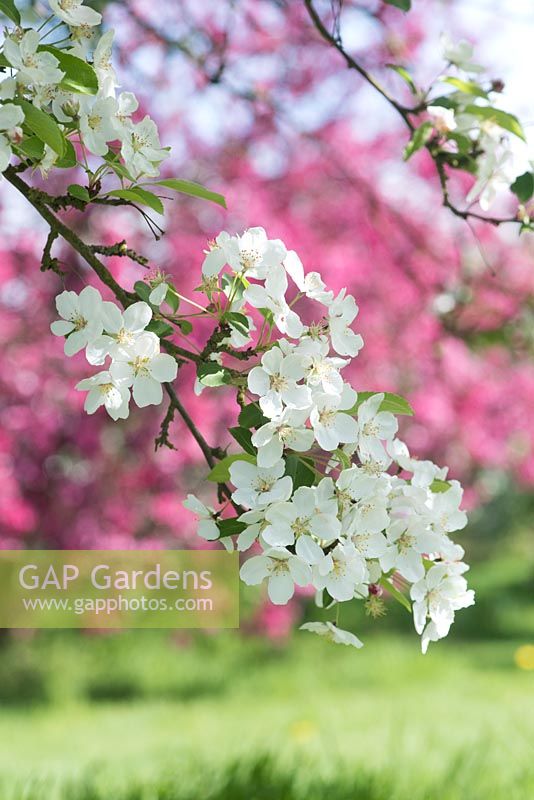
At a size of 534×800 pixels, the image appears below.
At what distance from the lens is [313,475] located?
89cm

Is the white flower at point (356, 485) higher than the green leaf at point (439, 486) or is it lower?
lower

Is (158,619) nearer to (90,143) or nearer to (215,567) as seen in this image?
(215,567)

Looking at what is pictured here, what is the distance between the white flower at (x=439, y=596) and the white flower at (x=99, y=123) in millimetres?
535

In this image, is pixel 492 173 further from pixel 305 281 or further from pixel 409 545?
pixel 409 545

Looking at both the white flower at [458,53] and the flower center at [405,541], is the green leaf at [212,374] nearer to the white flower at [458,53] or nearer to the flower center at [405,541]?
the flower center at [405,541]

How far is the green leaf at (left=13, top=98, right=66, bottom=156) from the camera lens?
885 millimetres

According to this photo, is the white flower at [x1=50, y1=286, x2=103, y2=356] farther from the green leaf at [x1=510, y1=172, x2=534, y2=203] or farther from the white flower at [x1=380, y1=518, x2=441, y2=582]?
the green leaf at [x1=510, y1=172, x2=534, y2=203]

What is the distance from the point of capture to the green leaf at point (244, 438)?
898mm

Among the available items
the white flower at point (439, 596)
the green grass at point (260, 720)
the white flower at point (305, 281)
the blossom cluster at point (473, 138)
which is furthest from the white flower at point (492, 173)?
the green grass at point (260, 720)

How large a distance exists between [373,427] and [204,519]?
7.4 inches

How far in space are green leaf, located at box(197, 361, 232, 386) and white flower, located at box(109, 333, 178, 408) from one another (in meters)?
0.03

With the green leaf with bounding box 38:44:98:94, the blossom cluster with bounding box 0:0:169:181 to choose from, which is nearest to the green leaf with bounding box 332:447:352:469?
the blossom cluster with bounding box 0:0:169:181

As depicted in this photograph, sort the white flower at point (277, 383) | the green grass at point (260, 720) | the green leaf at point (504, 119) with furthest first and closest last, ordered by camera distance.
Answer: the green grass at point (260, 720), the green leaf at point (504, 119), the white flower at point (277, 383)

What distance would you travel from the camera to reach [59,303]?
2.96 ft
